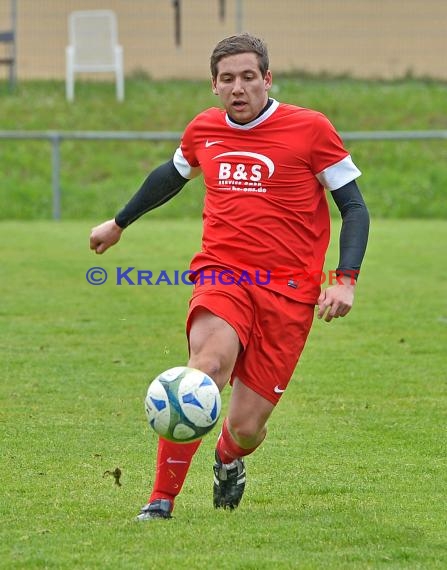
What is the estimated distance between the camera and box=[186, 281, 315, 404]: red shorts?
5.27m

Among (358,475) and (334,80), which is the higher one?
(358,475)

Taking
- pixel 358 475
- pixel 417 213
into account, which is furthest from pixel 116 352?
pixel 417 213

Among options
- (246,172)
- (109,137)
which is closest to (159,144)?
(109,137)

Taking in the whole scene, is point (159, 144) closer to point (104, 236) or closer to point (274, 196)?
point (104, 236)

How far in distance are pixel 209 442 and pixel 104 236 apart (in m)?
1.66

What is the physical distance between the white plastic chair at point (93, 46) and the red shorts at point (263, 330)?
62.6ft

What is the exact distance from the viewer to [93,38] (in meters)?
24.3

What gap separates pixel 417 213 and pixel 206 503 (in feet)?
49.0

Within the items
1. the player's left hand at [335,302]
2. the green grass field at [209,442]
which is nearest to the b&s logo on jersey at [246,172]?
the player's left hand at [335,302]

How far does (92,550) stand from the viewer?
4.62 m

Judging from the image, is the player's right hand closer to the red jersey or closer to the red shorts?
the red jersey

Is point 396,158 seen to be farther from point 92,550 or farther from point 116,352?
point 92,550

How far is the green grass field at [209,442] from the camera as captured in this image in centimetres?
473

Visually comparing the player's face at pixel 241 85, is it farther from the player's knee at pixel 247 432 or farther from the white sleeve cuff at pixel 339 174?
the player's knee at pixel 247 432
